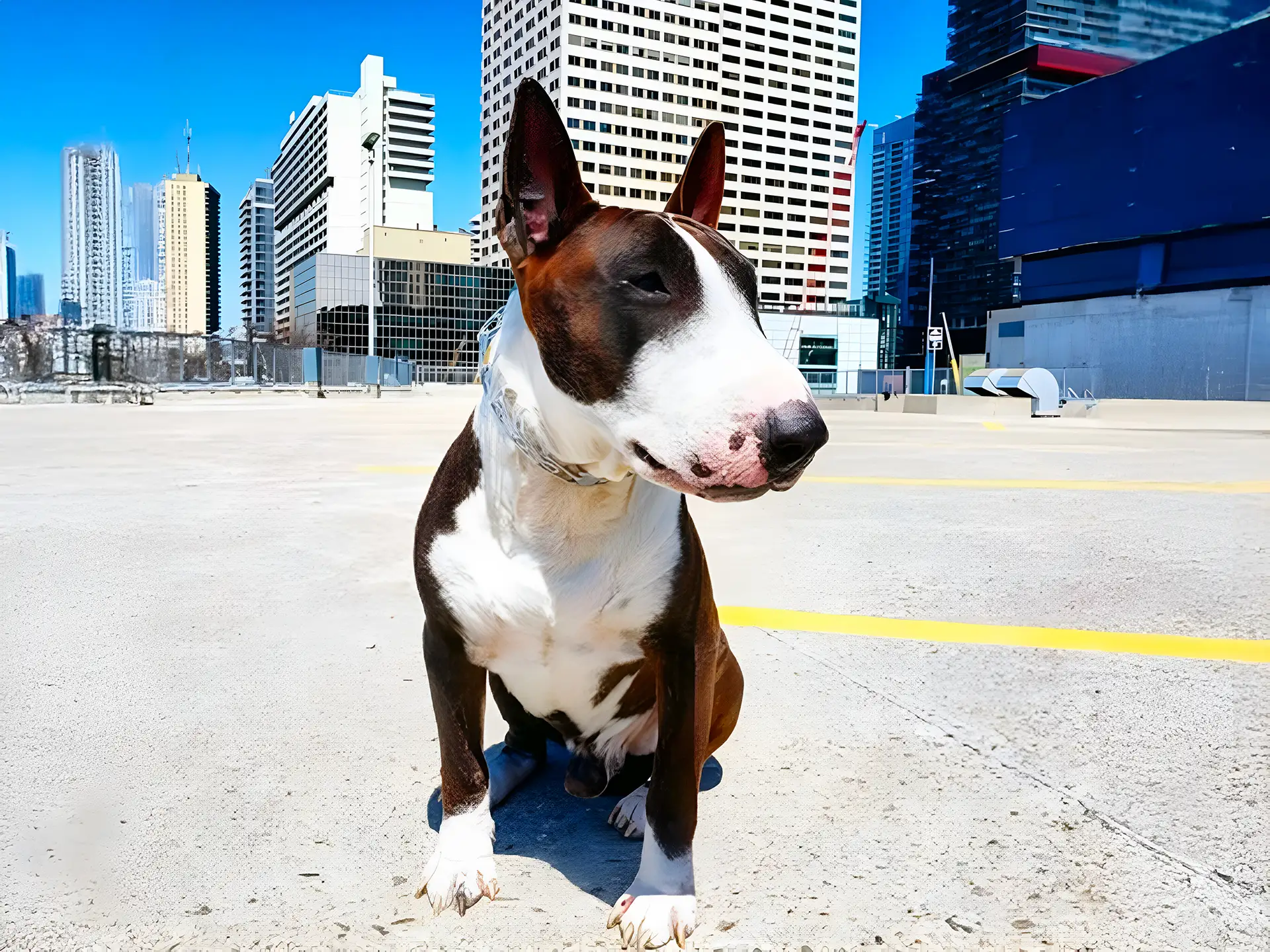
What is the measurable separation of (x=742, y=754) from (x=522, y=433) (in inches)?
53.5

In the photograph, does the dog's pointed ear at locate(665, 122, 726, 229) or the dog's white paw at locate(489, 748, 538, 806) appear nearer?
the dog's pointed ear at locate(665, 122, 726, 229)

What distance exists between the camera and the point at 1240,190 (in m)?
54.7

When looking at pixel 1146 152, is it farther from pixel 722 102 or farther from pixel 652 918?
pixel 722 102

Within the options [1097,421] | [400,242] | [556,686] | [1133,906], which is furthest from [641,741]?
[400,242]

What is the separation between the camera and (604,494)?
183cm

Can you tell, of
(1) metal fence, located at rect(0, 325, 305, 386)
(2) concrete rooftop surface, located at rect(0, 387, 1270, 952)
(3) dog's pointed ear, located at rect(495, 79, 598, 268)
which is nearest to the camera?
(3) dog's pointed ear, located at rect(495, 79, 598, 268)

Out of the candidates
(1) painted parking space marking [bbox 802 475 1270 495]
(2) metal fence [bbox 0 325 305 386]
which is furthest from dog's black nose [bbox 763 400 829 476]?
(2) metal fence [bbox 0 325 305 386]

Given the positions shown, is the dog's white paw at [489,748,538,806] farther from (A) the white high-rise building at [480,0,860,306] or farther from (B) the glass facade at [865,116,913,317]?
(B) the glass facade at [865,116,913,317]

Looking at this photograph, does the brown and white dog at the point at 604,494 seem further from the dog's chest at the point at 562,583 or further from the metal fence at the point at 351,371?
the metal fence at the point at 351,371

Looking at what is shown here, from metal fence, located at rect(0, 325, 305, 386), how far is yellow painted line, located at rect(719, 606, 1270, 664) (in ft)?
97.9

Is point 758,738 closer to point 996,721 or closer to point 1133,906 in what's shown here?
point 996,721

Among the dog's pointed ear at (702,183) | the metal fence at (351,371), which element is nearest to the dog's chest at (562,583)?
the dog's pointed ear at (702,183)

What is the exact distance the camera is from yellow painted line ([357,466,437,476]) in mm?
9258

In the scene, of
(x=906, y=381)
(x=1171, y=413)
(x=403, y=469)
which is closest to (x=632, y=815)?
(x=403, y=469)
